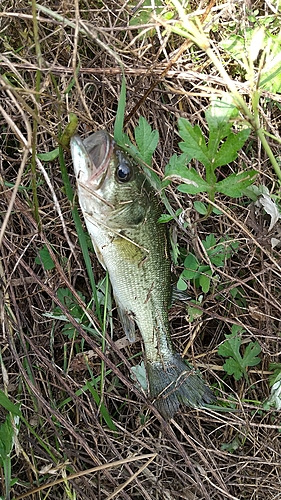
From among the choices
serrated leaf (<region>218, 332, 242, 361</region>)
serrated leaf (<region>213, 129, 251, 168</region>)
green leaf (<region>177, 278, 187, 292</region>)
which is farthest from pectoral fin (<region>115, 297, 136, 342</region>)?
serrated leaf (<region>213, 129, 251, 168</region>)

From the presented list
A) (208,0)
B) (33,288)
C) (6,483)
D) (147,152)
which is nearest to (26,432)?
(6,483)

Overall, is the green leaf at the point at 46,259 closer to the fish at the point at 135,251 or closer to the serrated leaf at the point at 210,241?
the fish at the point at 135,251

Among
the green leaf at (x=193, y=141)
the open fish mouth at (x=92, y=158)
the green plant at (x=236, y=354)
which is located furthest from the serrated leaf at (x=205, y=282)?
the open fish mouth at (x=92, y=158)

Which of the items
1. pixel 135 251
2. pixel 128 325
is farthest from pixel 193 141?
pixel 128 325

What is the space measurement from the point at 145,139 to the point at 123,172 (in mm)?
229

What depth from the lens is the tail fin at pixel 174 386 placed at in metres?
2.40

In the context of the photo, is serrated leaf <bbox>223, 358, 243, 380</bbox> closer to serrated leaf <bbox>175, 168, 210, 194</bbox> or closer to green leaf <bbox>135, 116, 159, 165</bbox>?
serrated leaf <bbox>175, 168, 210, 194</bbox>

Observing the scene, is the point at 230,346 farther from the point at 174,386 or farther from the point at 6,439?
the point at 6,439

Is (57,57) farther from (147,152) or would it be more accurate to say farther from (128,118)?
(147,152)

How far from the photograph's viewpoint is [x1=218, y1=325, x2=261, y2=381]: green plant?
258 cm

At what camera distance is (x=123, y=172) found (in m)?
2.04

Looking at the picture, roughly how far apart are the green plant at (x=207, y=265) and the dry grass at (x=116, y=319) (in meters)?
0.07

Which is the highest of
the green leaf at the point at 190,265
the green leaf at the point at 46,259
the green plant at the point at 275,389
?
the green leaf at the point at 46,259

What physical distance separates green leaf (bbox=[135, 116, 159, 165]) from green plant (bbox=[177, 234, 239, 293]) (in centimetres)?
61
